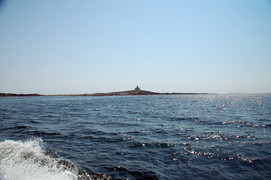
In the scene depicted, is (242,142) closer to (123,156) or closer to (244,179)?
A: (244,179)

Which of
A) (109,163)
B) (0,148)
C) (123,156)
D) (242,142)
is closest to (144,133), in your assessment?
(123,156)

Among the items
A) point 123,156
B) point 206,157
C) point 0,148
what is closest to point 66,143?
point 0,148

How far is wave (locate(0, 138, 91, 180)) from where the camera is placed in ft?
23.0

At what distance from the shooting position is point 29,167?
304 inches

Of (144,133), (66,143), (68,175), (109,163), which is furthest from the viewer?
(144,133)

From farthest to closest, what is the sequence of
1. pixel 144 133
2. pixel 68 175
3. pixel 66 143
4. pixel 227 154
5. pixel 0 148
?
pixel 144 133 → pixel 66 143 → pixel 227 154 → pixel 0 148 → pixel 68 175

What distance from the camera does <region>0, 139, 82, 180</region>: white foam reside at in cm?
699

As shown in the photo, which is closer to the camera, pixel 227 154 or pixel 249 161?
pixel 249 161

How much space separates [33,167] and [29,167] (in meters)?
0.18

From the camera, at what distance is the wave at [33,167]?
701 centimetres

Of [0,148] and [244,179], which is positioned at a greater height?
[0,148]

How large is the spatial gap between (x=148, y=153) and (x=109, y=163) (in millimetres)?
2862

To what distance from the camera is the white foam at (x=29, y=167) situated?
6988 mm

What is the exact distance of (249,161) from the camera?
9.34 m
